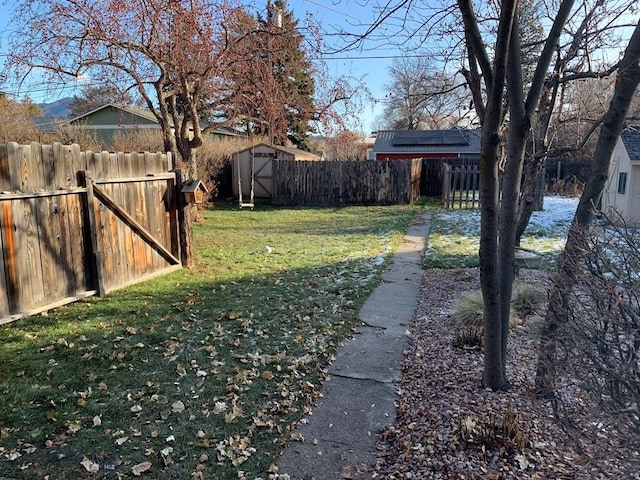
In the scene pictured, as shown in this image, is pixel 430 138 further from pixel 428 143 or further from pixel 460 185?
pixel 460 185

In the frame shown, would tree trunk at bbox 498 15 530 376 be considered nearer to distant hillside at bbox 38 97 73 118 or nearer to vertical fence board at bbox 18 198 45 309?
vertical fence board at bbox 18 198 45 309

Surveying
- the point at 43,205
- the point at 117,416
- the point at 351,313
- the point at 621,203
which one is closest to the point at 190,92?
the point at 43,205

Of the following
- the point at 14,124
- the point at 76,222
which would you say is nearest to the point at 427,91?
the point at 76,222

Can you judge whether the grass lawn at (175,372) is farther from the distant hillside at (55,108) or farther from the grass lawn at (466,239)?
the distant hillside at (55,108)

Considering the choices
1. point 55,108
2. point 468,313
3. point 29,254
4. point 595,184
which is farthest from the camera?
point 55,108

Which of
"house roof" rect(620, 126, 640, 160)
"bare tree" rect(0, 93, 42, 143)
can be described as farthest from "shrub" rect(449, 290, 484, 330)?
"bare tree" rect(0, 93, 42, 143)

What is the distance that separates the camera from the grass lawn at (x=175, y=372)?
2607 millimetres

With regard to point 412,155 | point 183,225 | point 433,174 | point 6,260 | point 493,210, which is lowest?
point 6,260

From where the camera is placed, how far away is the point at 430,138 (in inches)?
1166

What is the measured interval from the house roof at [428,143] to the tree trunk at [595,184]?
2686 cm

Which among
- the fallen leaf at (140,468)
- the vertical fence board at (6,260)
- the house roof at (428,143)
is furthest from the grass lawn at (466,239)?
the house roof at (428,143)

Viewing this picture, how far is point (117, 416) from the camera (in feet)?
9.87

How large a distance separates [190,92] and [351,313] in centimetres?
807

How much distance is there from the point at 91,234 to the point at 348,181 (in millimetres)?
12479
